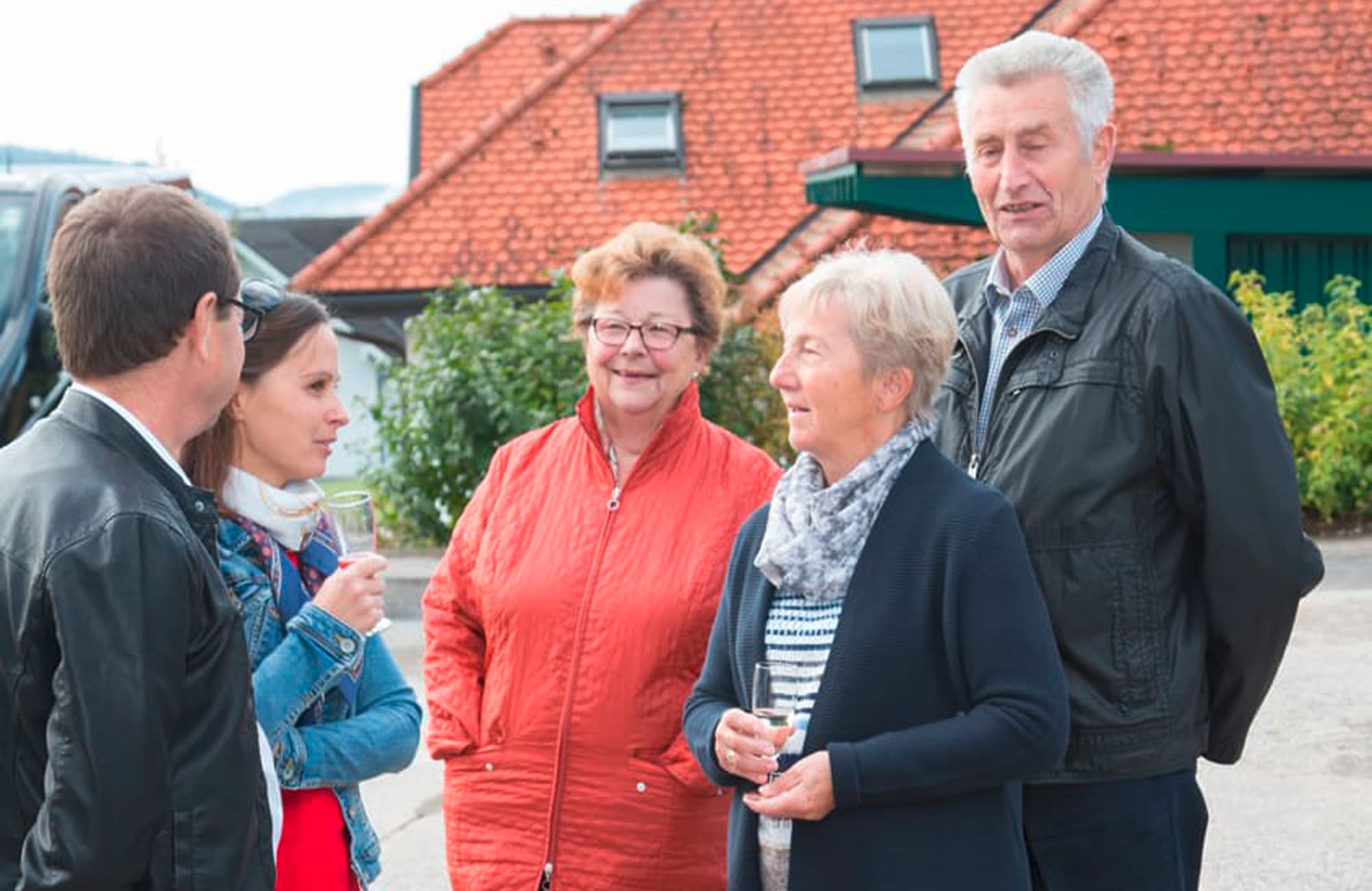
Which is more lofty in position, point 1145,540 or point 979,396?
point 979,396

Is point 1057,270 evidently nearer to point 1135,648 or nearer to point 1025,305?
point 1025,305

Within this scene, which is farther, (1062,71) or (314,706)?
(1062,71)

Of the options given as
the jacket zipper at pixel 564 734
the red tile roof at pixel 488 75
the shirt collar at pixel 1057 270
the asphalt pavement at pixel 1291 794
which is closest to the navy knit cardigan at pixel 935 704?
the shirt collar at pixel 1057 270

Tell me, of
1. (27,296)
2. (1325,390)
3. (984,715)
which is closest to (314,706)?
(984,715)

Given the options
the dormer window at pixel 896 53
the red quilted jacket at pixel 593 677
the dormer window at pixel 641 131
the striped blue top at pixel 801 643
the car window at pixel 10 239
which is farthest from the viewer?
the dormer window at pixel 896 53

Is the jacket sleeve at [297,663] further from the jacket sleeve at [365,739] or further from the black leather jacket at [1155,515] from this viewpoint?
the black leather jacket at [1155,515]

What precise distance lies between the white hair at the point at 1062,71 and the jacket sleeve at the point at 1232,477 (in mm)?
452

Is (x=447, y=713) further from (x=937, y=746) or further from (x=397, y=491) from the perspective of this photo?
(x=397, y=491)

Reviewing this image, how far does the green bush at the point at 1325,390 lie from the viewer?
38.3 ft

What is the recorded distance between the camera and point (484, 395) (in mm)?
12227

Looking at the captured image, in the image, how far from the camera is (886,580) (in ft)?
9.64

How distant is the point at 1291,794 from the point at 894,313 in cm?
430

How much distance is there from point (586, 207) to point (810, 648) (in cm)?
1693

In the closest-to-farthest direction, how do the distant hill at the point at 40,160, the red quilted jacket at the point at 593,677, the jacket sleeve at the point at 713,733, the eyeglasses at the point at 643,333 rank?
the jacket sleeve at the point at 713,733, the red quilted jacket at the point at 593,677, the eyeglasses at the point at 643,333, the distant hill at the point at 40,160
